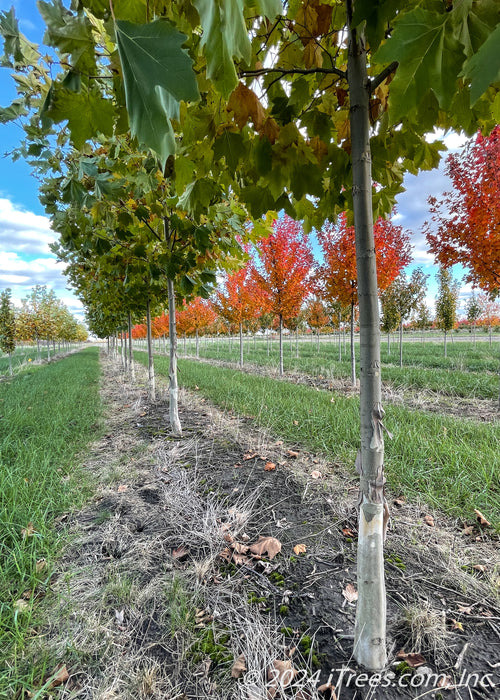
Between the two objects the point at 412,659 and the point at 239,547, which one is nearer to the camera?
the point at 412,659

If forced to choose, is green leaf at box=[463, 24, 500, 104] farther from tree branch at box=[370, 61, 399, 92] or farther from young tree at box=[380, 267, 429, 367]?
young tree at box=[380, 267, 429, 367]

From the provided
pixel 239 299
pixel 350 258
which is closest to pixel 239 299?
pixel 239 299

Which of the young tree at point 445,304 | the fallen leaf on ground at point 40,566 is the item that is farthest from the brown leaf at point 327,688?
the young tree at point 445,304

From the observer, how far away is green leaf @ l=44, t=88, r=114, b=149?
0.95m

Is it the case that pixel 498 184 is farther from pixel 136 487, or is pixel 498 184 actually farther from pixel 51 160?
pixel 136 487

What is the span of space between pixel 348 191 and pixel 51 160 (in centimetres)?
264

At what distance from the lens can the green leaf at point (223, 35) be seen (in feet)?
1.52

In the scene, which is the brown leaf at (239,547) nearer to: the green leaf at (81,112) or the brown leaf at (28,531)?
the brown leaf at (28,531)

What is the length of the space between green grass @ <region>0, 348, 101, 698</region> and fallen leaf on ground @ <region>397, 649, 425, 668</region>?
1.63m

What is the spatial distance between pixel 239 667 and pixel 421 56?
7.61 feet

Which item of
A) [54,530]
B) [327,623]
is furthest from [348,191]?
[54,530]

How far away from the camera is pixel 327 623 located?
157 cm

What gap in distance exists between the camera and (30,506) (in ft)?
8.29

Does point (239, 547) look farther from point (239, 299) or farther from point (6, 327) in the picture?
point (6, 327)
